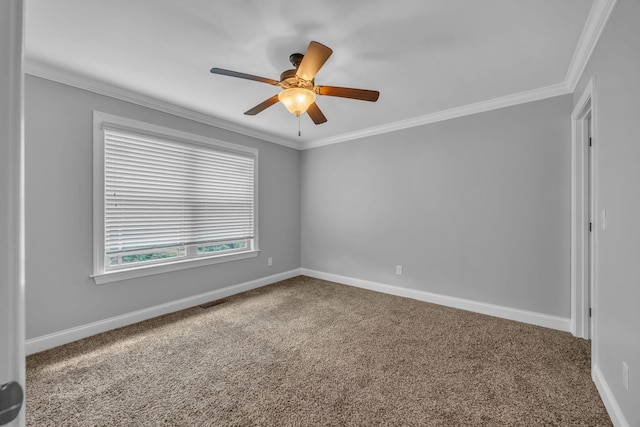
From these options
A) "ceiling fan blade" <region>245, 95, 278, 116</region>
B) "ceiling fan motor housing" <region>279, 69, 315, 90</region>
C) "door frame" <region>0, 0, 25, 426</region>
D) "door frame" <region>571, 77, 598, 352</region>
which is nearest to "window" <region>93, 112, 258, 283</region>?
"ceiling fan blade" <region>245, 95, 278, 116</region>

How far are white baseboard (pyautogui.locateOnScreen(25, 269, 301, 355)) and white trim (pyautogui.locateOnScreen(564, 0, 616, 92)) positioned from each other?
4.34m

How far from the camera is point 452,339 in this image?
2.66 m

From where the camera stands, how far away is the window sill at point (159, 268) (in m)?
2.82

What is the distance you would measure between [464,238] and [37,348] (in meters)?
4.42

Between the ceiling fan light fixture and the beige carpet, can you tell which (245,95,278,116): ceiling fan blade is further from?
the beige carpet

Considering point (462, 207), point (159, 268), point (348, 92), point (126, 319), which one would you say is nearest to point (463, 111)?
point (462, 207)

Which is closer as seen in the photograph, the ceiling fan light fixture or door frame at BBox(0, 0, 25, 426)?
door frame at BBox(0, 0, 25, 426)

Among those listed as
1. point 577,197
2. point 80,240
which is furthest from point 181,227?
point 577,197

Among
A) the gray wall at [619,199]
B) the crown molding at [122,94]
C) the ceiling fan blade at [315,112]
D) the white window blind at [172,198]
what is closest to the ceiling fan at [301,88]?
the ceiling fan blade at [315,112]

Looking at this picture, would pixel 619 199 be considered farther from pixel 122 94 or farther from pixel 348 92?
pixel 122 94

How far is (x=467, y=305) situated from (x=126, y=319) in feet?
12.6

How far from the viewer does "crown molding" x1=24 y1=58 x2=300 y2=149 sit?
244cm

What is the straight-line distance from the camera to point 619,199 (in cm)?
161

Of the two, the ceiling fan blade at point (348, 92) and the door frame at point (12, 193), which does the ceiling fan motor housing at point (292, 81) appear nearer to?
the ceiling fan blade at point (348, 92)
